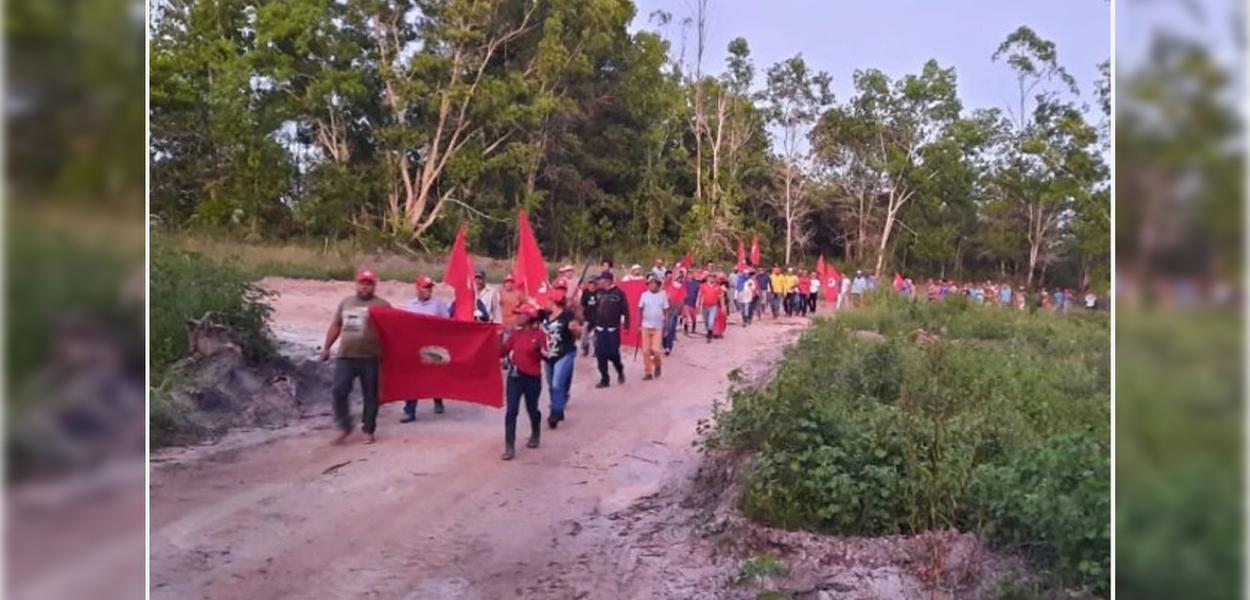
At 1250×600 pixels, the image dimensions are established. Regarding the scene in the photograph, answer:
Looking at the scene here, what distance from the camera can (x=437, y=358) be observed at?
382 centimetres

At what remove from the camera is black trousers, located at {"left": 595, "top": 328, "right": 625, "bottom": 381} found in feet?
12.3

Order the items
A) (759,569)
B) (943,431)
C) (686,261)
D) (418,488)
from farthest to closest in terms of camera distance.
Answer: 1. (686,261)
2. (418,488)
3. (943,431)
4. (759,569)

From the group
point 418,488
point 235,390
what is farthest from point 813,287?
point 235,390

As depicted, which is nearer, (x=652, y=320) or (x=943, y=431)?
(x=943, y=431)

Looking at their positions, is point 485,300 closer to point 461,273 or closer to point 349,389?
point 461,273

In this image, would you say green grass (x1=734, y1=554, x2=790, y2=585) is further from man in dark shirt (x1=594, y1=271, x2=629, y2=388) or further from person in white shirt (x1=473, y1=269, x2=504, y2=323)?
person in white shirt (x1=473, y1=269, x2=504, y2=323)

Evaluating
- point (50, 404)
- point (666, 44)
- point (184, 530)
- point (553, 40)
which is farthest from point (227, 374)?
point (666, 44)

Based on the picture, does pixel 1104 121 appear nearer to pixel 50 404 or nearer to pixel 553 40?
pixel 553 40

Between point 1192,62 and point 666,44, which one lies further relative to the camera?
point 666,44

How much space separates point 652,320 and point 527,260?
0.49 meters

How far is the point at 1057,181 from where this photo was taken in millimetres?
3566

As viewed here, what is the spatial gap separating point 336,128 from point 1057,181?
2.50m

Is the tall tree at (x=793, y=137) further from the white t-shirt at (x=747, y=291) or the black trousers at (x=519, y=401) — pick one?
the black trousers at (x=519, y=401)

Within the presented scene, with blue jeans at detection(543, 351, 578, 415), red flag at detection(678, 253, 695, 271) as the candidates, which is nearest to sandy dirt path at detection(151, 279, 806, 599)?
blue jeans at detection(543, 351, 578, 415)
